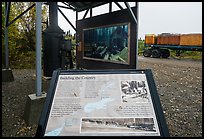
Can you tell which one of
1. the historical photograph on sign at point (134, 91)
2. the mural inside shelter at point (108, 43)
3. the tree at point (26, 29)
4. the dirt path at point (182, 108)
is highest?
the tree at point (26, 29)

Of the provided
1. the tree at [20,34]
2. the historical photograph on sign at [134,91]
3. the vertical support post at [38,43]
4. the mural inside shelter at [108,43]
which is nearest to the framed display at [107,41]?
the mural inside shelter at [108,43]

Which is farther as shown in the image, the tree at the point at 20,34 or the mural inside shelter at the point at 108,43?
the tree at the point at 20,34

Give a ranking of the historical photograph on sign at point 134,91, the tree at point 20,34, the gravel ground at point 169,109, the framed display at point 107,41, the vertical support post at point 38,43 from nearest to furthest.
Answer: the historical photograph on sign at point 134,91 → the gravel ground at point 169,109 → the vertical support post at point 38,43 → the framed display at point 107,41 → the tree at point 20,34

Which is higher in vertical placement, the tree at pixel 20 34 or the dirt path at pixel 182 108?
the tree at pixel 20 34

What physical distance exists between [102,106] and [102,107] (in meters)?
0.01

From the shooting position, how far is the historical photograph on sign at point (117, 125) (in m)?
1.71

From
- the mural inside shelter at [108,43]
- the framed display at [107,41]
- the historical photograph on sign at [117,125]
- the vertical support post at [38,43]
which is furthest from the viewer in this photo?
the mural inside shelter at [108,43]

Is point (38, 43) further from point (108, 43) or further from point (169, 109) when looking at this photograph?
point (108, 43)

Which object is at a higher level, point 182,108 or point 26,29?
point 26,29

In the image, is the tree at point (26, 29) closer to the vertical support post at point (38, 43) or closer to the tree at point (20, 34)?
the tree at point (20, 34)

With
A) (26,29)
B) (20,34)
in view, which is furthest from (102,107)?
(26,29)

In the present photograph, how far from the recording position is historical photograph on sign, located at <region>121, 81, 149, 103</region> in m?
1.97

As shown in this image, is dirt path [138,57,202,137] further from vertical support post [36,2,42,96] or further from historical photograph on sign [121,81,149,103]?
vertical support post [36,2,42,96]

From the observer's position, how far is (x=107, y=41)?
773 cm
